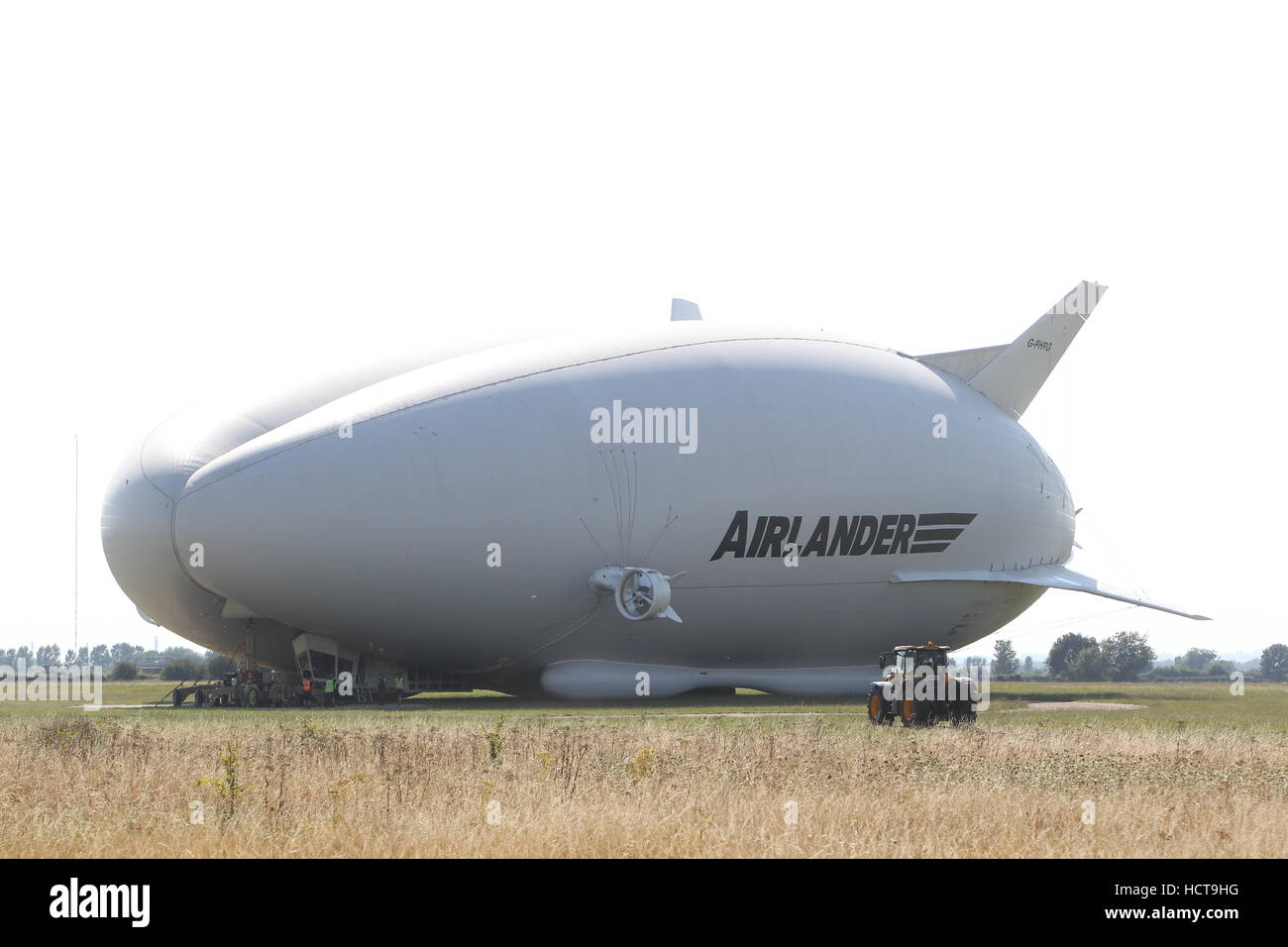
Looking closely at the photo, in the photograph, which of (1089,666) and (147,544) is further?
(1089,666)

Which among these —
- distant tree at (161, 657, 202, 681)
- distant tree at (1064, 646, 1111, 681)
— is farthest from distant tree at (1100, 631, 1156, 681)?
distant tree at (161, 657, 202, 681)

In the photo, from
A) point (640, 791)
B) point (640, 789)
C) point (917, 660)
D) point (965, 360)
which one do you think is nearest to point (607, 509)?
point (917, 660)

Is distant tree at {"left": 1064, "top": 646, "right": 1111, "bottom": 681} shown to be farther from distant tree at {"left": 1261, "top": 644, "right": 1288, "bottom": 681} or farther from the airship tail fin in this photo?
the airship tail fin

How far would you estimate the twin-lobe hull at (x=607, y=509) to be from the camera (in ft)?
135

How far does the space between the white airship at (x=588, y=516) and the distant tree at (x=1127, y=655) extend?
289 feet

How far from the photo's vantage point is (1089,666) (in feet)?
452

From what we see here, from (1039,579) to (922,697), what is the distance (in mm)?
23428

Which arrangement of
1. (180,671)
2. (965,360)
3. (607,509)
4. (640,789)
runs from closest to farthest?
(640,789) < (607,509) < (965,360) < (180,671)

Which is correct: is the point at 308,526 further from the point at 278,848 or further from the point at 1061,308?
the point at 1061,308

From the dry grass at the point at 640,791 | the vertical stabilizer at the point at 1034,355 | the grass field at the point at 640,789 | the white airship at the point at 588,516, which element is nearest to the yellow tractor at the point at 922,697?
the grass field at the point at 640,789

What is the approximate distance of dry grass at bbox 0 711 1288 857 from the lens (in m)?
14.4

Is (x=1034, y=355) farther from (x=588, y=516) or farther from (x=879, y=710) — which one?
(x=879, y=710)

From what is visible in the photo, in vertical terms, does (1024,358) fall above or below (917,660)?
above

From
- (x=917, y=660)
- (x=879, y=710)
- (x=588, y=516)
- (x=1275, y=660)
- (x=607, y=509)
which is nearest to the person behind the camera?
(x=879, y=710)
